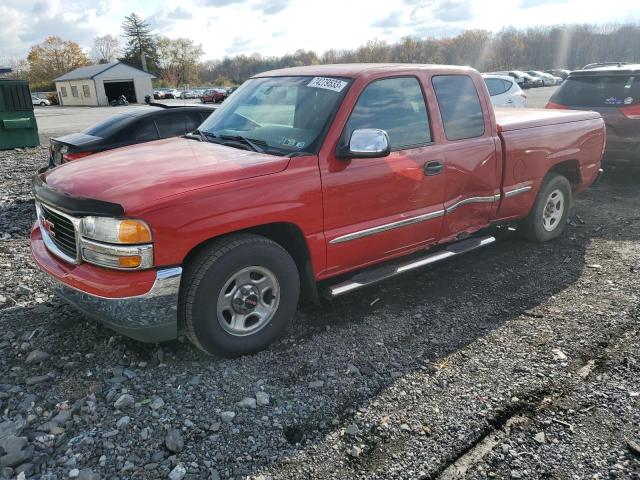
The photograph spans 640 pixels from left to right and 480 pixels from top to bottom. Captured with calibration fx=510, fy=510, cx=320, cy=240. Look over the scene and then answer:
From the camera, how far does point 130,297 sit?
2957 millimetres

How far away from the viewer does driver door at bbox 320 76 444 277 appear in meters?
3.67

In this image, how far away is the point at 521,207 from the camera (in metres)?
5.30

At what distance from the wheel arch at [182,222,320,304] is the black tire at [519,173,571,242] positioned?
3.02 metres

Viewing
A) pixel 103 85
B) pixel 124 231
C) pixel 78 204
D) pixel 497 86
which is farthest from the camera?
pixel 103 85

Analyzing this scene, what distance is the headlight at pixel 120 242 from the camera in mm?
2910

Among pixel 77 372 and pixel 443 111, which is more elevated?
pixel 443 111

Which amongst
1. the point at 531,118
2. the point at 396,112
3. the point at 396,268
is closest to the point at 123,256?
the point at 396,268

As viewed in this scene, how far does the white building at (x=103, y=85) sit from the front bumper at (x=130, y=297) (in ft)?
193

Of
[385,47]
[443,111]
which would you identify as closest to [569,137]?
[443,111]

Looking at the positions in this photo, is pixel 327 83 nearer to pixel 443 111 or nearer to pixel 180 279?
pixel 443 111

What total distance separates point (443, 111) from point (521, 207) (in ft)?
5.26

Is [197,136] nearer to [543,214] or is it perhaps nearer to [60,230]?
[60,230]

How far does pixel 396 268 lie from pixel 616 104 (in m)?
5.87

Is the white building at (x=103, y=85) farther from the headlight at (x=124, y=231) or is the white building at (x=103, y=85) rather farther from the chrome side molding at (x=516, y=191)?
the headlight at (x=124, y=231)
